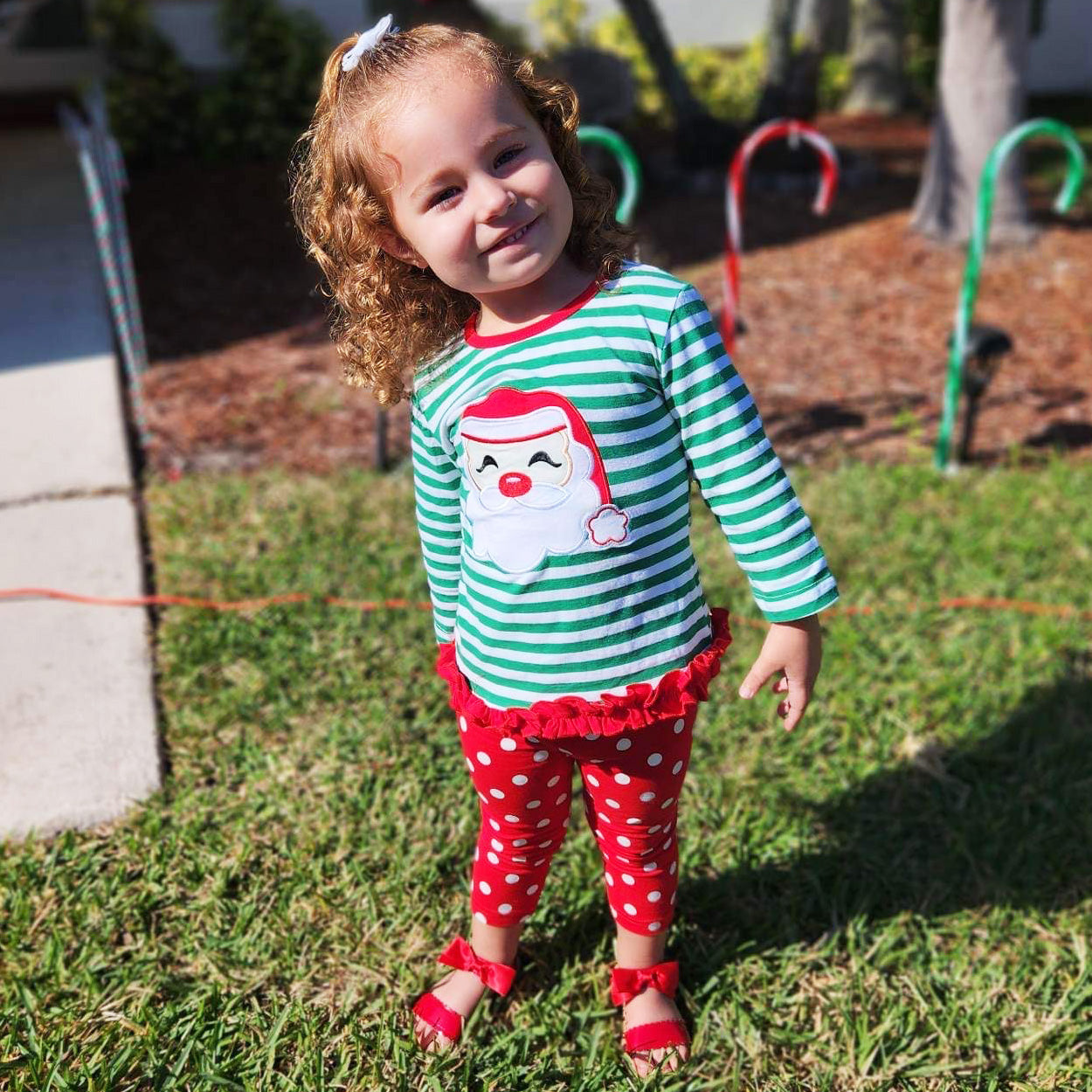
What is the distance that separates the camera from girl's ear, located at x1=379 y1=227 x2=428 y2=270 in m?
1.82

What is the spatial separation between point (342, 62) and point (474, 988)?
1698 millimetres

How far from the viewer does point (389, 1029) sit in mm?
2234

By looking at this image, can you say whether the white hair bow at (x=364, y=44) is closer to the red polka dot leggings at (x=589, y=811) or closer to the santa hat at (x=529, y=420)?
the santa hat at (x=529, y=420)

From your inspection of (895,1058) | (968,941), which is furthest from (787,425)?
(895,1058)

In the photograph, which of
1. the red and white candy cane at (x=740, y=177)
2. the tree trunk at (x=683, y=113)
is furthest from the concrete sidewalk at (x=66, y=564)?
the tree trunk at (x=683, y=113)

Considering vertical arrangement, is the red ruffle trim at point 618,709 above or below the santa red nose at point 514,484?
below

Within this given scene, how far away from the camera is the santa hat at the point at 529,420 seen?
1.70m

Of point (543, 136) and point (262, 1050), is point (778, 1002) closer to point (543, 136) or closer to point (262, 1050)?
point (262, 1050)

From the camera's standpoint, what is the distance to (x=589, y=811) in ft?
7.09

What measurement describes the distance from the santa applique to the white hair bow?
1.74 feet

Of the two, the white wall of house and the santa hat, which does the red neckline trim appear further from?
the white wall of house

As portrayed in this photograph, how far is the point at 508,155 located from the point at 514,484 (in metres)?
0.48

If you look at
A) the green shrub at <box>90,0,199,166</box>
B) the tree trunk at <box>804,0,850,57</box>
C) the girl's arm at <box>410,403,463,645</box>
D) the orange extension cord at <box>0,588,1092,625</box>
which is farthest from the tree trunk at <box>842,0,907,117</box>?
the girl's arm at <box>410,403,463,645</box>

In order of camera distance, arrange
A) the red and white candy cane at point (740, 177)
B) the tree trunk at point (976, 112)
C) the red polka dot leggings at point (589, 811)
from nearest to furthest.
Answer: the red polka dot leggings at point (589, 811) < the red and white candy cane at point (740, 177) < the tree trunk at point (976, 112)
